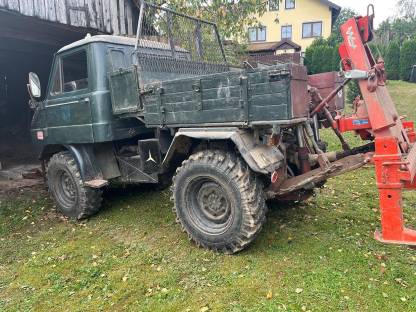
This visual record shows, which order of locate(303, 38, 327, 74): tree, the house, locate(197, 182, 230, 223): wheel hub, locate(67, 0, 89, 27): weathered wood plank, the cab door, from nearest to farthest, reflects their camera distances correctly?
locate(197, 182, 230, 223): wheel hub, the cab door, locate(67, 0, 89, 27): weathered wood plank, locate(303, 38, 327, 74): tree, the house

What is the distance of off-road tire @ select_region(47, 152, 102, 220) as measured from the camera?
17.1 ft

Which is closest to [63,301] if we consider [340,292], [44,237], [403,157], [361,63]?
[44,237]

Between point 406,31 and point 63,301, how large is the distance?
140 ft

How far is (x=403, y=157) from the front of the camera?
3326 mm

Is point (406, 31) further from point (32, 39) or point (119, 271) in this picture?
point (119, 271)

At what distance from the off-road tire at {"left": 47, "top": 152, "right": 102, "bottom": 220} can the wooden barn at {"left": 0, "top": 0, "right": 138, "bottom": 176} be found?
281 centimetres

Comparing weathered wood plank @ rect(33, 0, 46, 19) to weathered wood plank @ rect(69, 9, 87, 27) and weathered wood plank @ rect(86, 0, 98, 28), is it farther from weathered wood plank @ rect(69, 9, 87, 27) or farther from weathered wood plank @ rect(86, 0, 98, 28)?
weathered wood plank @ rect(86, 0, 98, 28)

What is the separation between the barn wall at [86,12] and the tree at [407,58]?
19.0 m

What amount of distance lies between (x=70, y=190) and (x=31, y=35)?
5257mm

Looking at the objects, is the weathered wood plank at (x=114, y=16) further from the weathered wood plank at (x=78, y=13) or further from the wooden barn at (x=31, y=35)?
the weathered wood plank at (x=78, y=13)

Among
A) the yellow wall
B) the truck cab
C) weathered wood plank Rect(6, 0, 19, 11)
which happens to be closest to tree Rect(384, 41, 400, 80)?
the yellow wall

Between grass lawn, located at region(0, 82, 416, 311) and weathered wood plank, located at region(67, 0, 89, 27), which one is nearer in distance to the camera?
grass lawn, located at region(0, 82, 416, 311)

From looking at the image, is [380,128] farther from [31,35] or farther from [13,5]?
[31,35]

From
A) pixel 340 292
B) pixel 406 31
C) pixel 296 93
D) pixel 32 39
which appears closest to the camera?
pixel 340 292
